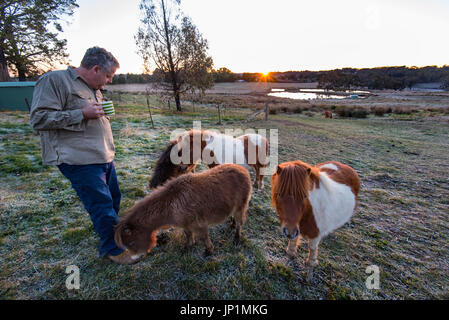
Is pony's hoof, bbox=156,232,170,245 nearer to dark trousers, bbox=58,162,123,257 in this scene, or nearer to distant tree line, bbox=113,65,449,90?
dark trousers, bbox=58,162,123,257

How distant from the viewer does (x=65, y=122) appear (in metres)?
2.01

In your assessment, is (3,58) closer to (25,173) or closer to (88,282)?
(25,173)

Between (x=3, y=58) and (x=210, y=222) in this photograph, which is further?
(x=3, y=58)

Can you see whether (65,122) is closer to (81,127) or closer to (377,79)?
(81,127)

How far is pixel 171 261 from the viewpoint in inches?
111

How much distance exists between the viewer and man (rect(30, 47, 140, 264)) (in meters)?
2.00

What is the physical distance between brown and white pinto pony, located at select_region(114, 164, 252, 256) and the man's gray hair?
1.78m

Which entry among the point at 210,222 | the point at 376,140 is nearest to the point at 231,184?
the point at 210,222

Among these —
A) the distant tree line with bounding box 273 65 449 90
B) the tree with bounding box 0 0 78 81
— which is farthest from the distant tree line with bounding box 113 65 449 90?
the tree with bounding box 0 0 78 81

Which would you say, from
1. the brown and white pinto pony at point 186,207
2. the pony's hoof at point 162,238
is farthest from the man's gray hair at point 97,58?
the pony's hoof at point 162,238

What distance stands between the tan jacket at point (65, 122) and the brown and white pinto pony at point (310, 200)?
7.77 feet

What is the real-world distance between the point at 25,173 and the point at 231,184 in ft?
20.4

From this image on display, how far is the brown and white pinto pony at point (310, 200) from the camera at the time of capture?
2.02m

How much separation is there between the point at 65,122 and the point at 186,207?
5.74ft
